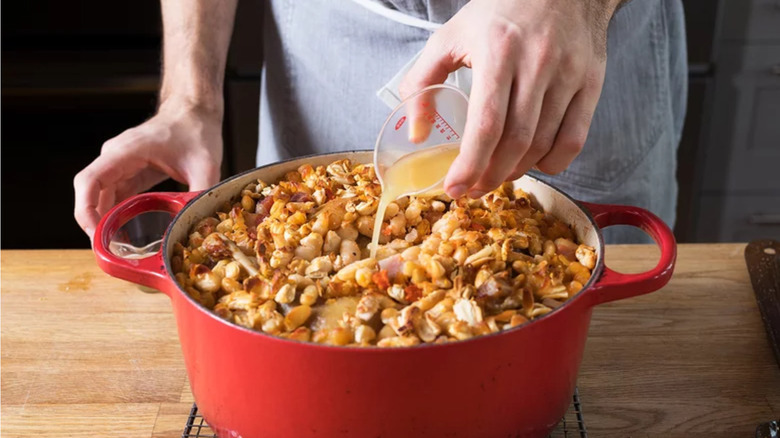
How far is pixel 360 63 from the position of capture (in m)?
1.39

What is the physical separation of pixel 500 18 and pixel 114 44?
1.59 m

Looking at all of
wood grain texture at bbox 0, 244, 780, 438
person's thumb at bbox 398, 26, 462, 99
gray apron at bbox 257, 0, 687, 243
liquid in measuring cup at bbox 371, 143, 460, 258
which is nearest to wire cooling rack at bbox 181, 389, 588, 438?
wood grain texture at bbox 0, 244, 780, 438

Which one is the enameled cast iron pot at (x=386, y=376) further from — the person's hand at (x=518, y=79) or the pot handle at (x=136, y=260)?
the person's hand at (x=518, y=79)

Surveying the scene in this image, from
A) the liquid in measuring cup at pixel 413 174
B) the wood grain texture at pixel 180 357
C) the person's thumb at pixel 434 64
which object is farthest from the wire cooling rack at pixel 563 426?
the person's thumb at pixel 434 64

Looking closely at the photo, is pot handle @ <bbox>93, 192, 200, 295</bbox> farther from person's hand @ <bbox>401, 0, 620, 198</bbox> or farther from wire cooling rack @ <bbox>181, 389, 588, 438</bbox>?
person's hand @ <bbox>401, 0, 620, 198</bbox>

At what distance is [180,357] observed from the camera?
104 cm

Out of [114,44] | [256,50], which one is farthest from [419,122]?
[114,44]

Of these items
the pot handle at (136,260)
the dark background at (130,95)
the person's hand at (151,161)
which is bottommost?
the dark background at (130,95)

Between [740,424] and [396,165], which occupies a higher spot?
[396,165]

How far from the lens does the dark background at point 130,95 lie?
2.07 m

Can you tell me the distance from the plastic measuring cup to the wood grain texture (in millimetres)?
361

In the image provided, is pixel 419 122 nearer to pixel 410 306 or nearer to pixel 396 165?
pixel 396 165

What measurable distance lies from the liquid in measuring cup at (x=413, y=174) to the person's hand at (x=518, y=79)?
6cm

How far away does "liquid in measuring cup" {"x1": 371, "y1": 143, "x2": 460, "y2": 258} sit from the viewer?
90 cm
